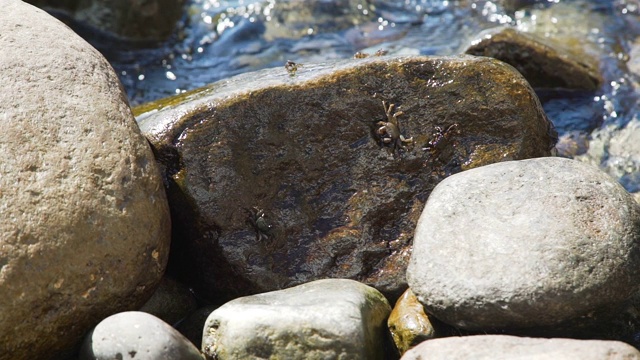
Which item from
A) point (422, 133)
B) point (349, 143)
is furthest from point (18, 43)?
point (422, 133)

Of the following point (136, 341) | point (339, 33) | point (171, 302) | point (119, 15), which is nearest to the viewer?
point (136, 341)

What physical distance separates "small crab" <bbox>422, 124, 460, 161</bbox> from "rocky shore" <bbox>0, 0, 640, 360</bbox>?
10 millimetres

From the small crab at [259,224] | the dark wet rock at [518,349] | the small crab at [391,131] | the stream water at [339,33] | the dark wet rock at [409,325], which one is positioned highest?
the small crab at [391,131]

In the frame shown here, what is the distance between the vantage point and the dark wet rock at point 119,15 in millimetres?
10156

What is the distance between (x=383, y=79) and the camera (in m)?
5.45

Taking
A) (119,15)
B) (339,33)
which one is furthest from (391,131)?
(119,15)

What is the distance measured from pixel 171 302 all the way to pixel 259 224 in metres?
0.79

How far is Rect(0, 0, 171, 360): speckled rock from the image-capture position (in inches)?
166

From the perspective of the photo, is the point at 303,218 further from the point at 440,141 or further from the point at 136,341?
the point at 136,341

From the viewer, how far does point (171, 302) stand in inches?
203

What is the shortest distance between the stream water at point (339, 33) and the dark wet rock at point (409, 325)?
192 inches

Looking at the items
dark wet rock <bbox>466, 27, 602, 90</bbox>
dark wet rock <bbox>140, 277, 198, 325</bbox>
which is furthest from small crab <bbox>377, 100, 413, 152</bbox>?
dark wet rock <bbox>466, 27, 602, 90</bbox>

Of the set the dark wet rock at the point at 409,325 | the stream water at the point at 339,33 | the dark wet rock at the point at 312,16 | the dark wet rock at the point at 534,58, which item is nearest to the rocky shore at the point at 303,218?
the dark wet rock at the point at 409,325

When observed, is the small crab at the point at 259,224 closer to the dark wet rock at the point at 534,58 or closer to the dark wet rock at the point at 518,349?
the dark wet rock at the point at 518,349
